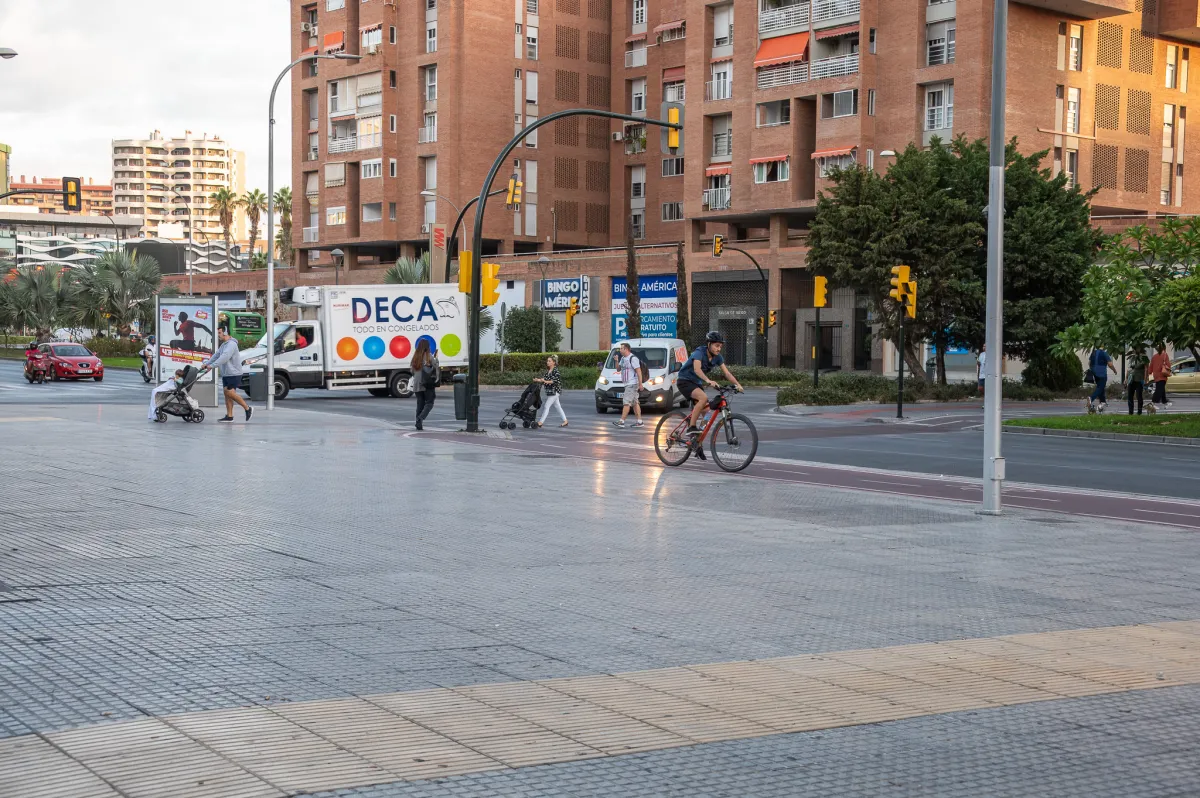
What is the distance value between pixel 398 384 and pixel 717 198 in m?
27.1

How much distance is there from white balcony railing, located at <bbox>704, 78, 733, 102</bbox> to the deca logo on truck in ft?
86.2

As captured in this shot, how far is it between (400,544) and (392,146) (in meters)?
67.8

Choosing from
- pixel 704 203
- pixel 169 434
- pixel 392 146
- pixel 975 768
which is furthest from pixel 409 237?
pixel 975 768

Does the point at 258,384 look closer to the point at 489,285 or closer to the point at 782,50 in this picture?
the point at 489,285

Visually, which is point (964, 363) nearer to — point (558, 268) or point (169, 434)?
point (558, 268)

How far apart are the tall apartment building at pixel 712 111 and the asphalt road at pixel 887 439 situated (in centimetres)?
785

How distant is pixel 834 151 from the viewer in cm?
5638

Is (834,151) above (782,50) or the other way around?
the other way around

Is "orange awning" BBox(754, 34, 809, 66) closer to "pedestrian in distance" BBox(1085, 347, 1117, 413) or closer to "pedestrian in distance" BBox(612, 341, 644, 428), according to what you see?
"pedestrian in distance" BBox(1085, 347, 1117, 413)

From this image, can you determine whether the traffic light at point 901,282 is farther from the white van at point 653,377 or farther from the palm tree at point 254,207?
the palm tree at point 254,207

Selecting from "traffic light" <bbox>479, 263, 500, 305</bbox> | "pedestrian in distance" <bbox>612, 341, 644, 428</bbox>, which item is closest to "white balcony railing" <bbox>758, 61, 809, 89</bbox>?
"pedestrian in distance" <bbox>612, 341, 644, 428</bbox>

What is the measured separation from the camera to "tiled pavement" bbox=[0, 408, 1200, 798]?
501 cm

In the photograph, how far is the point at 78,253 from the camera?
7416 inches

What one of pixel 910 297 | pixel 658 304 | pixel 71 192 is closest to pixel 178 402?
pixel 910 297
